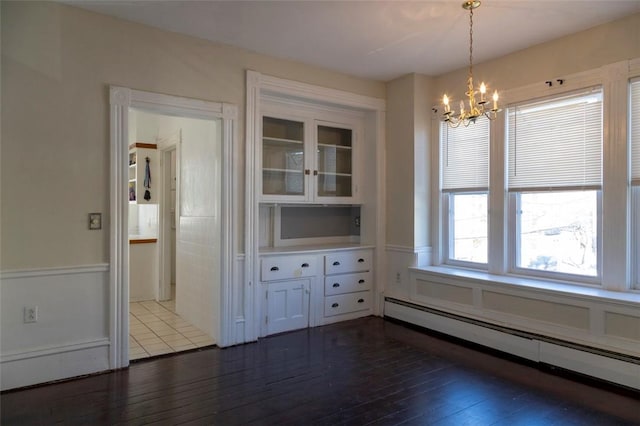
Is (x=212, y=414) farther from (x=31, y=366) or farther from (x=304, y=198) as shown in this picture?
(x=304, y=198)

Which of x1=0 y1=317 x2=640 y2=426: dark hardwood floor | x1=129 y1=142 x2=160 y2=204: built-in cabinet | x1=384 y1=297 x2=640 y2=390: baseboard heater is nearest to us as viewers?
x1=0 y1=317 x2=640 y2=426: dark hardwood floor

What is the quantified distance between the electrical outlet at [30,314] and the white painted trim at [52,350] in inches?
8.7

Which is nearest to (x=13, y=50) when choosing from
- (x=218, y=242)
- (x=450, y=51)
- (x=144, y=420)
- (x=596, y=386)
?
(x=218, y=242)

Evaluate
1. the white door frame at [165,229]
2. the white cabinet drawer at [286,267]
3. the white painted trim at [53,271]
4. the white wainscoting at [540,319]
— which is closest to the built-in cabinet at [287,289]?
the white cabinet drawer at [286,267]

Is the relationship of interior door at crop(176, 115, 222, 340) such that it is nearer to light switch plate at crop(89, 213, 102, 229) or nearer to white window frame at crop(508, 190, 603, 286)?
light switch plate at crop(89, 213, 102, 229)

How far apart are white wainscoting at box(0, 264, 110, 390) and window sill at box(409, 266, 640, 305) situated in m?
3.20

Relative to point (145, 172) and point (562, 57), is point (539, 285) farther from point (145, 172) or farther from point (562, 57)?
point (145, 172)

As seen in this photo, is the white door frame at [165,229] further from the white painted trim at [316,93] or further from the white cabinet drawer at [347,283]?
the white cabinet drawer at [347,283]

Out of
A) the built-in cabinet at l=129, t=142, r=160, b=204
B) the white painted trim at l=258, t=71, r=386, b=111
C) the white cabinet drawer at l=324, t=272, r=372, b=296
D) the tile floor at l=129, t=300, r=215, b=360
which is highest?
the white painted trim at l=258, t=71, r=386, b=111

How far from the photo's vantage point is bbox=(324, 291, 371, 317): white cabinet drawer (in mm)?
4727

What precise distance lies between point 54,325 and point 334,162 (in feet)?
10.7

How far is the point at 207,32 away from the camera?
143 inches

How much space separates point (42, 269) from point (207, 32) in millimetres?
2345

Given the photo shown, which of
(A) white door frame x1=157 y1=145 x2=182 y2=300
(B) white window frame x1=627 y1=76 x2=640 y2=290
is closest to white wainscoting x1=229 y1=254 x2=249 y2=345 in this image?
(A) white door frame x1=157 y1=145 x2=182 y2=300
